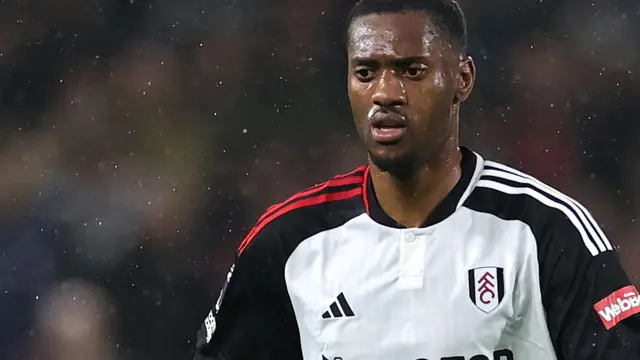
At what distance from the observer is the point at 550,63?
7.38 ft

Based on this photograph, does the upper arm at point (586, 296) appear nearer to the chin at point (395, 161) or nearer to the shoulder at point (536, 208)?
the shoulder at point (536, 208)

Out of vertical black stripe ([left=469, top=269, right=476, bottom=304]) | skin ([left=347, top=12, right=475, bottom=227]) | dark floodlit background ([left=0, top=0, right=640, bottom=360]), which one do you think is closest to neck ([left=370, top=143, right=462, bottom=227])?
skin ([left=347, top=12, right=475, bottom=227])

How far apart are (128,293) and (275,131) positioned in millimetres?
492

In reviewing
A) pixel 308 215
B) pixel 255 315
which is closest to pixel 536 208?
pixel 308 215

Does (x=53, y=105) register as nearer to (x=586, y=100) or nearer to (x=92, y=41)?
(x=92, y=41)

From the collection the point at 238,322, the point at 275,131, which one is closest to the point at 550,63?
the point at 275,131

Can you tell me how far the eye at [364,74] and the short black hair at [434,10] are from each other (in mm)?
79

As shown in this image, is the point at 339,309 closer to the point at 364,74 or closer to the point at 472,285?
the point at 472,285

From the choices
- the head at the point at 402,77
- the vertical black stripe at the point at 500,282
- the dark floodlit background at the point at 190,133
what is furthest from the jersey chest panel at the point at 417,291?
the dark floodlit background at the point at 190,133

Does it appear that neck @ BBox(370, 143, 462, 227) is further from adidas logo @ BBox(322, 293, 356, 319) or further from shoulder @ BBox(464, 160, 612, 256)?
adidas logo @ BBox(322, 293, 356, 319)

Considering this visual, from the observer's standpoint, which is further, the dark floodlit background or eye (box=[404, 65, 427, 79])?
the dark floodlit background

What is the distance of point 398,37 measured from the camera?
141 centimetres

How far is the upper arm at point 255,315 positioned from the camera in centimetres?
155

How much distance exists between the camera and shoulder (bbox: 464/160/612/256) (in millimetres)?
1381
